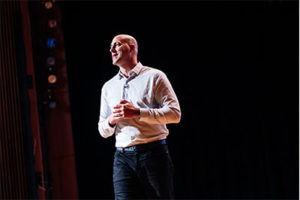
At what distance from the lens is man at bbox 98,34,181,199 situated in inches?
78.3

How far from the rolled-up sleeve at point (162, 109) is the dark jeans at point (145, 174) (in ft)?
0.61

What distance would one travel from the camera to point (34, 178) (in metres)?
3.06

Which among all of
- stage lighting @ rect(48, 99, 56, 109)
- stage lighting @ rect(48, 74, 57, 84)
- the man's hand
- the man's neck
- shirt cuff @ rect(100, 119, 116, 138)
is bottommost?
shirt cuff @ rect(100, 119, 116, 138)

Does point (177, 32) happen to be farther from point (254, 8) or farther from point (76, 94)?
point (76, 94)

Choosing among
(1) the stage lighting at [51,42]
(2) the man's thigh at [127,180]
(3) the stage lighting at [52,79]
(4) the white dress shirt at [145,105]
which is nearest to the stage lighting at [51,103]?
(3) the stage lighting at [52,79]

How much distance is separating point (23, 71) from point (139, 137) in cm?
160

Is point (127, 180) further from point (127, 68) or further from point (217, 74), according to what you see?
point (217, 74)

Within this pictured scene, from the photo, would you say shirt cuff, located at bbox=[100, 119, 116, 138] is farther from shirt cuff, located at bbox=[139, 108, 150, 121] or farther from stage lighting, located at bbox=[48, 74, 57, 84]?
stage lighting, located at bbox=[48, 74, 57, 84]

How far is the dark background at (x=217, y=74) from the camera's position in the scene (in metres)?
3.48

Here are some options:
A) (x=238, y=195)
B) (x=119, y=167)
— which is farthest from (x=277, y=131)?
(x=119, y=167)

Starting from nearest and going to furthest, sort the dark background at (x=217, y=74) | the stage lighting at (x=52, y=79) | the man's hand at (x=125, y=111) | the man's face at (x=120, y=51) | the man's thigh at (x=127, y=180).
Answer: the man's hand at (x=125, y=111), the man's thigh at (x=127, y=180), the man's face at (x=120, y=51), the stage lighting at (x=52, y=79), the dark background at (x=217, y=74)

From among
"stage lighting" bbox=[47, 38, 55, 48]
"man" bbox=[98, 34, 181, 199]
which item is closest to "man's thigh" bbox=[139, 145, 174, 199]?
"man" bbox=[98, 34, 181, 199]

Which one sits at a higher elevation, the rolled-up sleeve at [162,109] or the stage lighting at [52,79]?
the stage lighting at [52,79]

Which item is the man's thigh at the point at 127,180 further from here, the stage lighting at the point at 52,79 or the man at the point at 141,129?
the stage lighting at the point at 52,79
